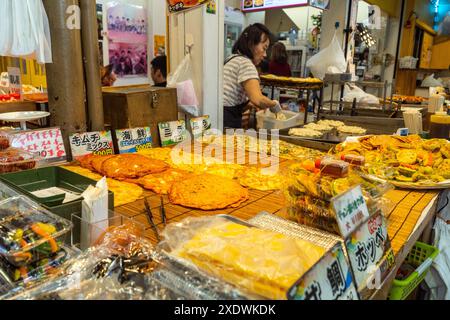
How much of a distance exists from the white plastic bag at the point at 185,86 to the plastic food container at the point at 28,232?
210 centimetres

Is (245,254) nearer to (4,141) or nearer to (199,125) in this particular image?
(4,141)

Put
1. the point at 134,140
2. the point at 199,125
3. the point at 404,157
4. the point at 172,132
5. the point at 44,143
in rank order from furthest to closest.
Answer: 1. the point at 199,125
2. the point at 172,132
3. the point at 134,140
4. the point at 404,157
5. the point at 44,143

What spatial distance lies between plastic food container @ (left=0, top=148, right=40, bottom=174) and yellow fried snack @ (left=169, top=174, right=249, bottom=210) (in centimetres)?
73

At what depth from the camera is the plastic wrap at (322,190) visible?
4.73 feet

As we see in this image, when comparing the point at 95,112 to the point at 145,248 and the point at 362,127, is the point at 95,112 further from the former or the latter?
the point at 362,127

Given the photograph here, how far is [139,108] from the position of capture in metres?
2.85

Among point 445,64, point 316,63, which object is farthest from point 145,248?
point 445,64

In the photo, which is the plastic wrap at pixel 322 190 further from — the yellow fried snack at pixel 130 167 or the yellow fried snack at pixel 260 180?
the yellow fried snack at pixel 130 167

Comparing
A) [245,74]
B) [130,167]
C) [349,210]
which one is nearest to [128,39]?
[245,74]

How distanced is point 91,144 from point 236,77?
1.75 m

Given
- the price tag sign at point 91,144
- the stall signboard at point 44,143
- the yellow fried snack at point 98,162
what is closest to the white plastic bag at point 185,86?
the price tag sign at point 91,144

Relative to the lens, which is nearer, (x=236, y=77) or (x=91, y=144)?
(x=91, y=144)

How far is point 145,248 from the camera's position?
1.14m
